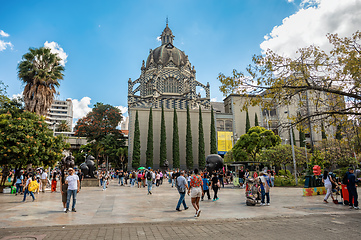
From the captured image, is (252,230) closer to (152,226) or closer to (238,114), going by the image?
(152,226)

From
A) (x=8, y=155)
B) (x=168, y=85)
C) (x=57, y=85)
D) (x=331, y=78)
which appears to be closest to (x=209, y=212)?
(x=331, y=78)

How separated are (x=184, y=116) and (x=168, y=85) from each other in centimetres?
1524

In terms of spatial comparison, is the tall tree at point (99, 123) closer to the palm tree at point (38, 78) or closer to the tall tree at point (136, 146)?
the tall tree at point (136, 146)

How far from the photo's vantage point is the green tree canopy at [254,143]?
30.1 m

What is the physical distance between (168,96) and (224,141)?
58.9 ft

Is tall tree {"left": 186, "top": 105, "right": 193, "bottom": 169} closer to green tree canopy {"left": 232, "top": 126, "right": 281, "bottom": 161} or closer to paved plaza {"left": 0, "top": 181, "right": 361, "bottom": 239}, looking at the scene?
green tree canopy {"left": 232, "top": 126, "right": 281, "bottom": 161}

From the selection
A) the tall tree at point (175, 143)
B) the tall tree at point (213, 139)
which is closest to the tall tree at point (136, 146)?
the tall tree at point (175, 143)

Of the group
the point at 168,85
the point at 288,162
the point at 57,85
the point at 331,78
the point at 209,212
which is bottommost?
the point at 209,212

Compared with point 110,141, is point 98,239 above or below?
below

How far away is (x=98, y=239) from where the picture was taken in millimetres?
5629

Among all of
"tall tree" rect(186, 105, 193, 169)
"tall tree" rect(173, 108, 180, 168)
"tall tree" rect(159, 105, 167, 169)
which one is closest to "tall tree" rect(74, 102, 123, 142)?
"tall tree" rect(159, 105, 167, 169)

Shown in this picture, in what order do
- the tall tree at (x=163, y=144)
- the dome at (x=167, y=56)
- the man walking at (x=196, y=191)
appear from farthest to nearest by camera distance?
the dome at (x=167, y=56) < the tall tree at (x=163, y=144) < the man walking at (x=196, y=191)

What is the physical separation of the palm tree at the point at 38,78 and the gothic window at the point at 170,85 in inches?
1551

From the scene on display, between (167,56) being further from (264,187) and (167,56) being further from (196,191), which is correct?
(196,191)
